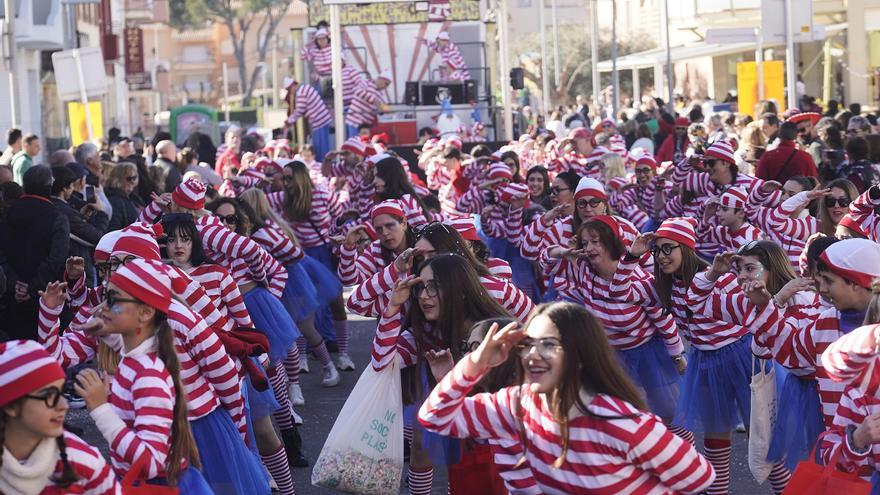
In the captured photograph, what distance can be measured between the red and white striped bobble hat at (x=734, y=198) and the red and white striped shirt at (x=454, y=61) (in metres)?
16.2

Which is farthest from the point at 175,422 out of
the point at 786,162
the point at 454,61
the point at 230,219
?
the point at 454,61

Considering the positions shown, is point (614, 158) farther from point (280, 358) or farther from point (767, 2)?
point (767, 2)

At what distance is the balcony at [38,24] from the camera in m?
35.1

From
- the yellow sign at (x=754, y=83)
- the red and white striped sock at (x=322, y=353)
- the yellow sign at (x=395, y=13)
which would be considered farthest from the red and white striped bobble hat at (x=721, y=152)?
the yellow sign at (x=395, y=13)

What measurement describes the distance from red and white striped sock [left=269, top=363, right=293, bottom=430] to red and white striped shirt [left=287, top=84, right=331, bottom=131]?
49.9ft

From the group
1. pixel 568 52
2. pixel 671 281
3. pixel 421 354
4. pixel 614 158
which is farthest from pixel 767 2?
pixel 568 52

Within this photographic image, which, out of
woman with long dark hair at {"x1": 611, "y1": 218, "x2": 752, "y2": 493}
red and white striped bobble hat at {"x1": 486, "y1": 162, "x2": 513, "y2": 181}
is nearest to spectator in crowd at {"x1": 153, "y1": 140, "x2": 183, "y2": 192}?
red and white striped bobble hat at {"x1": 486, "y1": 162, "x2": 513, "y2": 181}

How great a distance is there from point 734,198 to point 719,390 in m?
3.05

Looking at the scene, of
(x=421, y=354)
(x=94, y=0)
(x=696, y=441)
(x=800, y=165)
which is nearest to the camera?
(x=421, y=354)

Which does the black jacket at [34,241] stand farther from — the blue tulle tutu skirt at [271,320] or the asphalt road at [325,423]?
the blue tulle tutu skirt at [271,320]

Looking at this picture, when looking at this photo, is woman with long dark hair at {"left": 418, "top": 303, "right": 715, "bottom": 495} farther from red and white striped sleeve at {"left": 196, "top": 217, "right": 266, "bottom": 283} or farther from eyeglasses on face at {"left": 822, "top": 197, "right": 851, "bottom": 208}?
eyeglasses on face at {"left": 822, "top": 197, "right": 851, "bottom": 208}

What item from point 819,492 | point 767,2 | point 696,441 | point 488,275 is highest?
point 767,2

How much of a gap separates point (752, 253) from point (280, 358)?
3.99 metres

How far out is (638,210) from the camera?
A: 1365 centimetres
